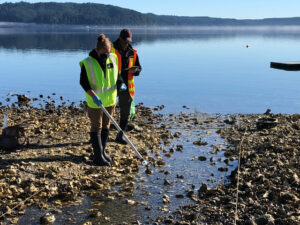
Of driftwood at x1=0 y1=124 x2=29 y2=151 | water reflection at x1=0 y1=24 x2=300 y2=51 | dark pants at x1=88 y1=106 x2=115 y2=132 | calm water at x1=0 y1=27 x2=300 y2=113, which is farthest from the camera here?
water reflection at x1=0 y1=24 x2=300 y2=51

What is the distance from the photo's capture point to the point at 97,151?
686 cm

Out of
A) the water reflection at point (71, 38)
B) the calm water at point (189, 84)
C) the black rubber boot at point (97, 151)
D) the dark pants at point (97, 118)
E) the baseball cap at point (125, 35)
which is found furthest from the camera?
the water reflection at point (71, 38)

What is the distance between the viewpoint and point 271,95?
654 inches

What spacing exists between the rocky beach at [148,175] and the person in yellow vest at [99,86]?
1.56 feet

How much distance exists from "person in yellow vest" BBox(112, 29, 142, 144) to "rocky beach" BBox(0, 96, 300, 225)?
2.05ft

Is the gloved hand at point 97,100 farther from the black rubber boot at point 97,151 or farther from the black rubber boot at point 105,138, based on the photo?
the black rubber boot at point 105,138

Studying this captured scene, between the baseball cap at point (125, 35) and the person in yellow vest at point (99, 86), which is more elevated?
the baseball cap at point (125, 35)

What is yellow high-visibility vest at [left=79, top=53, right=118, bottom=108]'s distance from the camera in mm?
6430

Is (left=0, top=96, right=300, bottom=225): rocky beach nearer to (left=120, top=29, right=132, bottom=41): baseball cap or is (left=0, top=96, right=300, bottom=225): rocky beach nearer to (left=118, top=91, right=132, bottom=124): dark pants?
(left=118, top=91, right=132, bottom=124): dark pants

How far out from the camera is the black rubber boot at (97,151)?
676 cm

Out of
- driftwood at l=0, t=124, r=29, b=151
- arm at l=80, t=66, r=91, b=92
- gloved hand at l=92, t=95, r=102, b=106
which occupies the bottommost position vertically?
driftwood at l=0, t=124, r=29, b=151

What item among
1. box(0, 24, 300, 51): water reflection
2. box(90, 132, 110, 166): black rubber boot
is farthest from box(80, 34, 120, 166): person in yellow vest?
box(0, 24, 300, 51): water reflection

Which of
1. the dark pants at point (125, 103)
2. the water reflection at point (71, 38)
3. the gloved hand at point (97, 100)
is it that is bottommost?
the water reflection at point (71, 38)

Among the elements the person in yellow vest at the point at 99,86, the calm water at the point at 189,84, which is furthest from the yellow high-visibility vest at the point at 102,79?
the calm water at the point at 189,84
